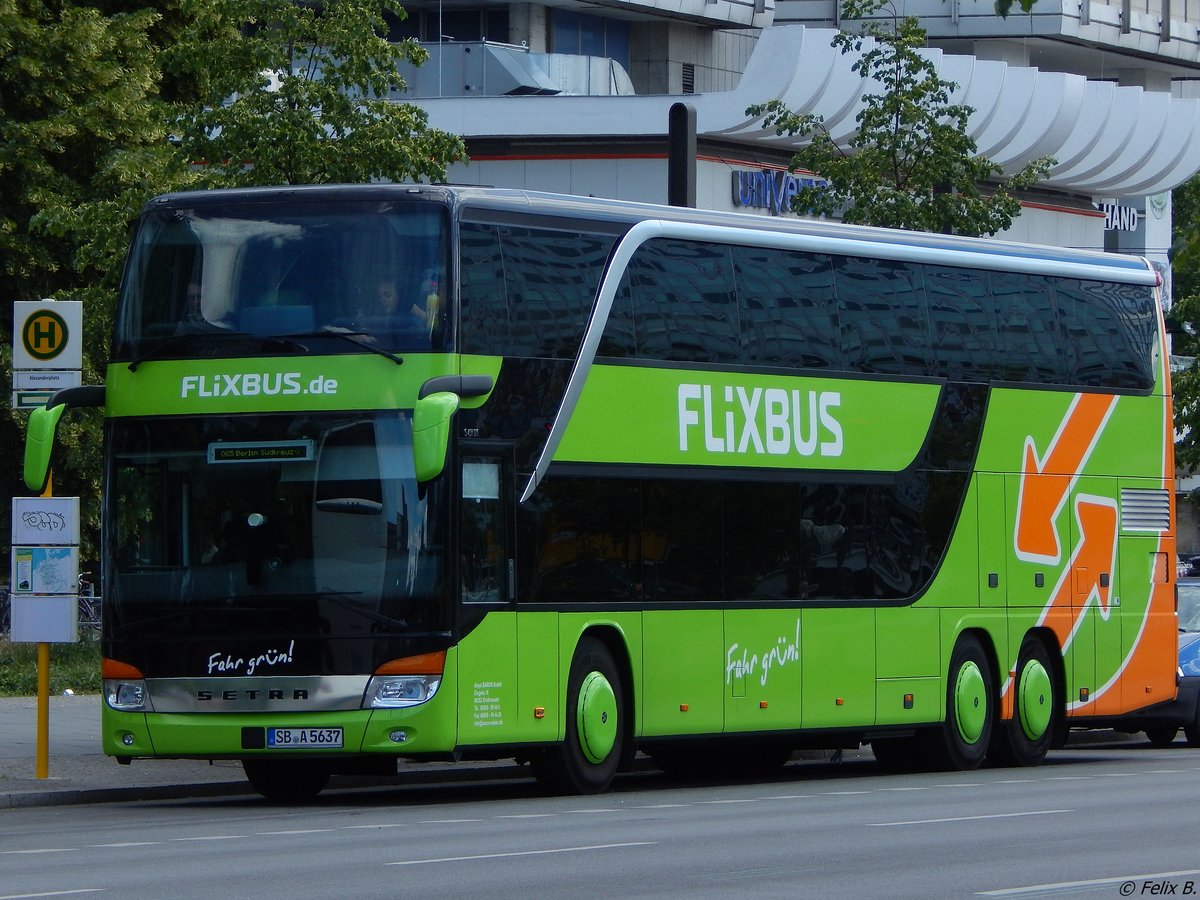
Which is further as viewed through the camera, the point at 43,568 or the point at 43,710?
the point at 43,568

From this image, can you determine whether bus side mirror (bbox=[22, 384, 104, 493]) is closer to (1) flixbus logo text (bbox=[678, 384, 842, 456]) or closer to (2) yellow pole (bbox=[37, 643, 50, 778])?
(2) yellow pole (bbox=[37, 643, 50, 778])

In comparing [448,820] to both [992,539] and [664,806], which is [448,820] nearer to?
[664,806]

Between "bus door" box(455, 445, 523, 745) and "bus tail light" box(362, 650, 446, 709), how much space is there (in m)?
0.21

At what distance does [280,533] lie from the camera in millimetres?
16734

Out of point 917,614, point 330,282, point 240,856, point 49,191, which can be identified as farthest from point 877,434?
point 49,191

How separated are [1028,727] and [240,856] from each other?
10922 mm

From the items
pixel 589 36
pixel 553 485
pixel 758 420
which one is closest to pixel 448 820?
pixel 553 485

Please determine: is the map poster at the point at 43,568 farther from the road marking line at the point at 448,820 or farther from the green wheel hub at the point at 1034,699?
the green wheel hub at the point at 1034,699

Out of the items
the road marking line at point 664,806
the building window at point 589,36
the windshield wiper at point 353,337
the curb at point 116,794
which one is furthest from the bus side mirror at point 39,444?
the building window at point 589,36

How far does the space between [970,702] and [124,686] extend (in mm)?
7963

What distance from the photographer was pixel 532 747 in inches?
688

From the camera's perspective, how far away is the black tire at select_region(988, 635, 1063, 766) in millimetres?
22188

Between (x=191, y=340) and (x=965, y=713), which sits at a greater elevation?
(x=191, y=340)

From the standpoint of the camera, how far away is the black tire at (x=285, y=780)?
18219 millimetres
